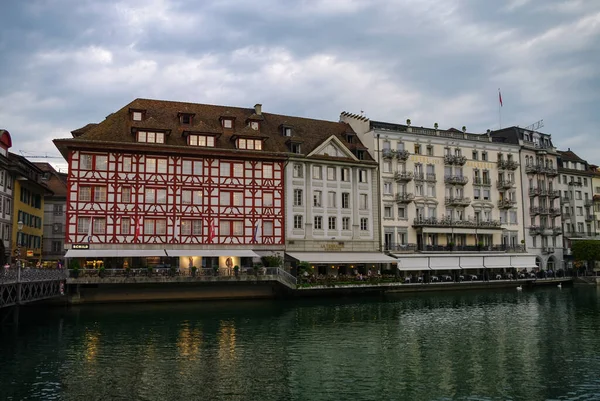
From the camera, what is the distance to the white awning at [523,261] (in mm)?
73750

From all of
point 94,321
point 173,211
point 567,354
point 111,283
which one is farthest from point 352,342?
point 173,211

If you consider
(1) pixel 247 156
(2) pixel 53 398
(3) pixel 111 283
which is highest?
(1) pixel 247 156

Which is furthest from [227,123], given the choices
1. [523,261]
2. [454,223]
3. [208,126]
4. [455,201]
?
[523,261]

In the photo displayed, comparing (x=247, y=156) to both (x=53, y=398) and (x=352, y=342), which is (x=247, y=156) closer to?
(x=352, y=342)

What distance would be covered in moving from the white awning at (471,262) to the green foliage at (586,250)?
1883 cm

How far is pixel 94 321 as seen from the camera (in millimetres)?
39500

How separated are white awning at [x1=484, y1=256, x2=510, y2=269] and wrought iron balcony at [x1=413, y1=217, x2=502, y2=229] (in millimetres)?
4266

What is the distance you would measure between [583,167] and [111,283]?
79864 millimetres

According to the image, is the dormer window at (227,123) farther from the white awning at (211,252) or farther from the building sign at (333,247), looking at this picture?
the building sign at (333,247)

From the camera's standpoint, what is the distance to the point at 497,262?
237ft

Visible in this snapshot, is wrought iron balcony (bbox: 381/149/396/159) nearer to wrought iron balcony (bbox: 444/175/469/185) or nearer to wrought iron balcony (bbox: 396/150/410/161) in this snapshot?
wrought iron balcony (bbox: 396/150/410/161)

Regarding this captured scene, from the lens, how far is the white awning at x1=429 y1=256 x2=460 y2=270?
67.3m

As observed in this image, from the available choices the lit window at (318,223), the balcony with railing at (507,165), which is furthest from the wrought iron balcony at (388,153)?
the balcony with railing at (507,165)

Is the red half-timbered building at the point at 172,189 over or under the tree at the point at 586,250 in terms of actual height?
over
